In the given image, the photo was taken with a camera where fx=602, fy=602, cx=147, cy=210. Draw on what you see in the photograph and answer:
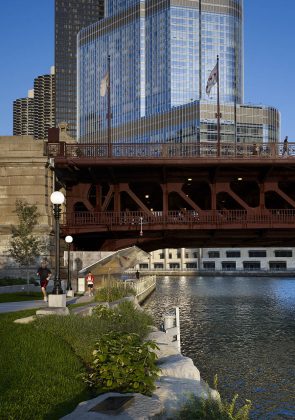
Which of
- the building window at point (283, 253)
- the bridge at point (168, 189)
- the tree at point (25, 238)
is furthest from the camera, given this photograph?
the building window at point (283, 253)

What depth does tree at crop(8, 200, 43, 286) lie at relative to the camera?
137 ft

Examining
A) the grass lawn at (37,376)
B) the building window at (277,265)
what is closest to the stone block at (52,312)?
the grass lawn at (37,376)

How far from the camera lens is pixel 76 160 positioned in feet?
143

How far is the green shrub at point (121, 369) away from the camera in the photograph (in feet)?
37.6

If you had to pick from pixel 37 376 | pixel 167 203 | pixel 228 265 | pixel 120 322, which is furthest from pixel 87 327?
pixel 228 265

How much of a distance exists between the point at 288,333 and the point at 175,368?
21.0m

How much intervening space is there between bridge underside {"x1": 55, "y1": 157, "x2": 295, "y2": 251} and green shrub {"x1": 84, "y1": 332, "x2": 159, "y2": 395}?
30.7 m

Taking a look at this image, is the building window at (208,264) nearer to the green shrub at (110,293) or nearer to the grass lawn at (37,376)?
the green shrub at (110,293)

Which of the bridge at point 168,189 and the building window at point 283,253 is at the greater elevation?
the bridge at point 168,189

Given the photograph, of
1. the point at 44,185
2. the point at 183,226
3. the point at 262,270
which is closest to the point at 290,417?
→ the point at 183,226

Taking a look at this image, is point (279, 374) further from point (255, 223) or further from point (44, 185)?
point (44, 185)

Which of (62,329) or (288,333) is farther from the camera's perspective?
(288,333)

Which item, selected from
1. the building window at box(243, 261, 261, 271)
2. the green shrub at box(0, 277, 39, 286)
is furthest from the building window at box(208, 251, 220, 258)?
the green shrub at box(0, 277, 39, 286)

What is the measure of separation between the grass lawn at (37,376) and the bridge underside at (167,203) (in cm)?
2748
